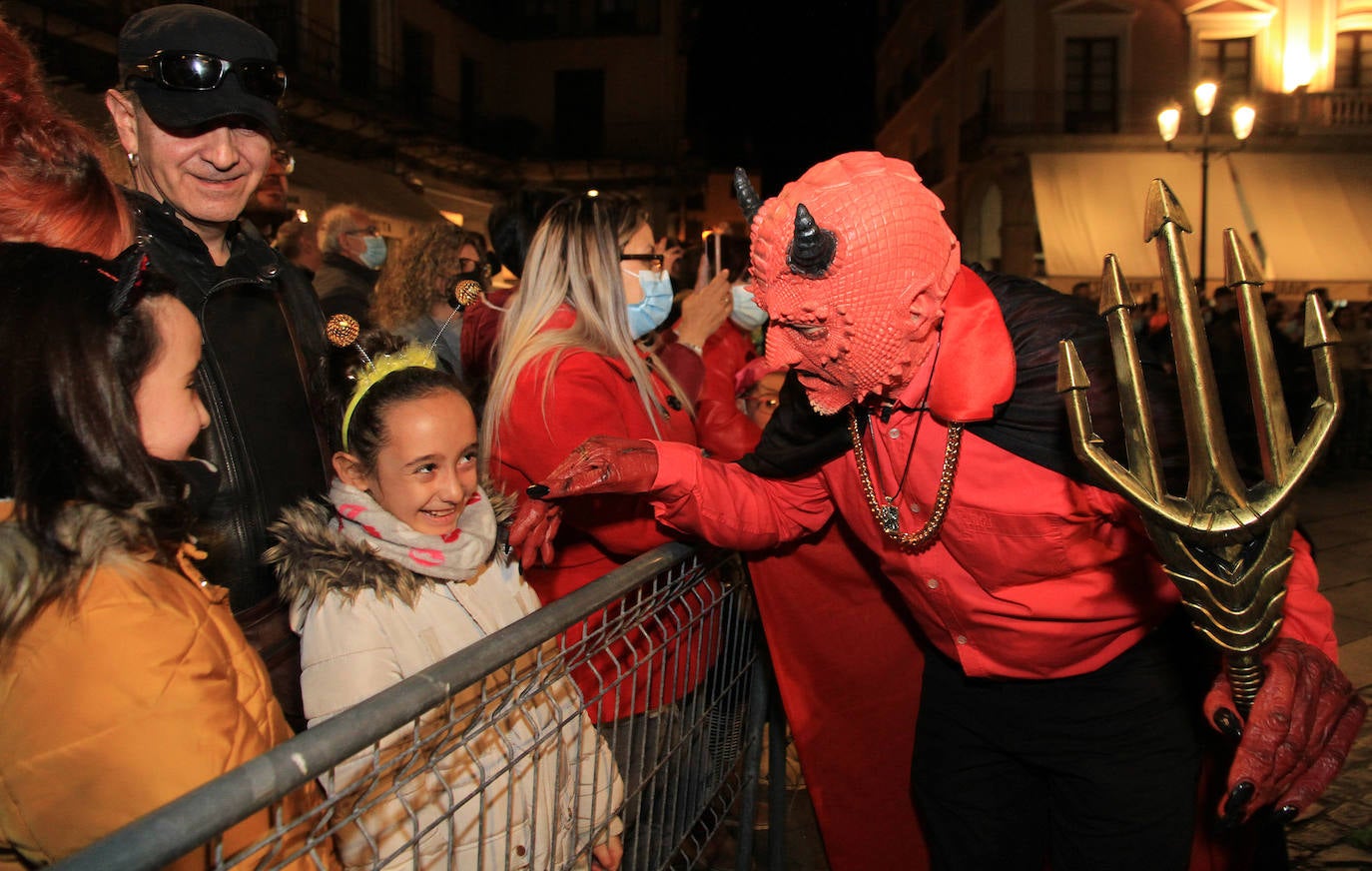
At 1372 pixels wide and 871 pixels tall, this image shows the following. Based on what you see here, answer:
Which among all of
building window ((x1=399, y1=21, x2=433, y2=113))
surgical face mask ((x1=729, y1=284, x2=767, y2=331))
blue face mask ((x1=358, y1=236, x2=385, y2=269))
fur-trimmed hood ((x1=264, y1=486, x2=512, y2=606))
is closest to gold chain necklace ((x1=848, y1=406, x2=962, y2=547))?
fur-trimmed hood ((x1=264, y1=486, x2=512, y2=606))

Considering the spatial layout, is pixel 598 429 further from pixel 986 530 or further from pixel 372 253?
pixel 372 253

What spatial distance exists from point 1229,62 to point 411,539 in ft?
88.5

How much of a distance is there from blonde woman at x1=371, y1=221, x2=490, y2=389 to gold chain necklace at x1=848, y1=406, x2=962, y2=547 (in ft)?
9.51

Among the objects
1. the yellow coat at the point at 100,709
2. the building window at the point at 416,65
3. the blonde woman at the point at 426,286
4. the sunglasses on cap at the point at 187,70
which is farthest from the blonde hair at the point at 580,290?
the building window at the point at 416,65

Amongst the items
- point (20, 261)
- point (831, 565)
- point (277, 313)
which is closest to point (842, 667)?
point (831, 565)

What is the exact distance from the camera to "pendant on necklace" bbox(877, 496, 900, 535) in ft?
6.56

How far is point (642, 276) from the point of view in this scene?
10.5ft

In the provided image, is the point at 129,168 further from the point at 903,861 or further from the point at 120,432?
the point at 903,861

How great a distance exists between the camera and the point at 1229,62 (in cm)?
2341

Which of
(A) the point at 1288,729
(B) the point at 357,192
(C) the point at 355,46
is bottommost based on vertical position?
(A) the point at 1288,729

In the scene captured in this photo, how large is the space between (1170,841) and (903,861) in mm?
938

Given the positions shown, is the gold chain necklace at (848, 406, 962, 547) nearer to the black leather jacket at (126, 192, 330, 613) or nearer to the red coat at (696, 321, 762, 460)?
the black leather jacket at (126, 192, 330, 613)

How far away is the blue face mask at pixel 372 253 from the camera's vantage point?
17.1 ft

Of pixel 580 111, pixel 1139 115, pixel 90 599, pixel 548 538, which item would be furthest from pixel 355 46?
pixel 90 599
